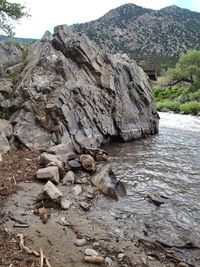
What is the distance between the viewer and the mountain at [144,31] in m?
128

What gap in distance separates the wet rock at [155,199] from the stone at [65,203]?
251cm

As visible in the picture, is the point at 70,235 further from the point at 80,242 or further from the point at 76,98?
the point at 76,98

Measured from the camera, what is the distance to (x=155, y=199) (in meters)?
10.3

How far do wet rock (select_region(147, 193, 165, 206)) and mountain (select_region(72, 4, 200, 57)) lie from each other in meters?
114

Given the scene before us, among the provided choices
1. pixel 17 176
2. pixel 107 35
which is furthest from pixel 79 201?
pixel 107 35

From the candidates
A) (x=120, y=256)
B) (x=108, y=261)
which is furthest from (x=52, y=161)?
A: (x=108, y=261)

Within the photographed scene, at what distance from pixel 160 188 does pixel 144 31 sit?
5522 inches

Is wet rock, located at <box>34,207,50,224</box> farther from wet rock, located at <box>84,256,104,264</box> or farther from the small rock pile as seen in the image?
wet rock, located at <box>84,256,104,264</box>

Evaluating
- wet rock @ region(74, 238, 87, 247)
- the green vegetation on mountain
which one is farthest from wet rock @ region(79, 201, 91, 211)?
the green vegetation on mountain

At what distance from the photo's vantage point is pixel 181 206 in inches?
397

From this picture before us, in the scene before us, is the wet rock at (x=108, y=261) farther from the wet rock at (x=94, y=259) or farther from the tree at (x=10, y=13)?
the tree at (x=10, y=13)

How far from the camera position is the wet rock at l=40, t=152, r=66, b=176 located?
1173 centimetres

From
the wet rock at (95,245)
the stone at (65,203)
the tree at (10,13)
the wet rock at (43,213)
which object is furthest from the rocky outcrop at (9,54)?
the wet rock at (95,245)


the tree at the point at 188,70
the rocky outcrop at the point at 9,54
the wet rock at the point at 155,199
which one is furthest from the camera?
the tree at the point at 188,70
